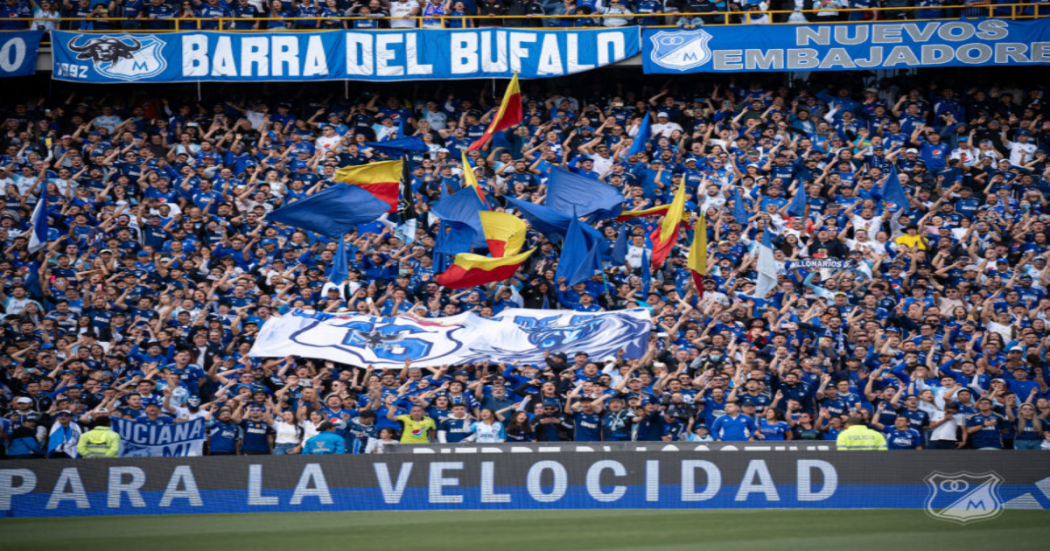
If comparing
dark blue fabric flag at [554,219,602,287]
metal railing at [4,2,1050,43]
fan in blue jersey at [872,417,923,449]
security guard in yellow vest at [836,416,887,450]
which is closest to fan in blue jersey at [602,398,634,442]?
security guard in yellow vest at [836,416,887,450]

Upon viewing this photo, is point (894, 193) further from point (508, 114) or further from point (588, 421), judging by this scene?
point (588, 421)

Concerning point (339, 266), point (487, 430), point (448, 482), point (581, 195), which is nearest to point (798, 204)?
point (581, 195)

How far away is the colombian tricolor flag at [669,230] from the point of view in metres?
19.2

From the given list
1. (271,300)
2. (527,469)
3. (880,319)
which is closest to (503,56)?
(271,300)

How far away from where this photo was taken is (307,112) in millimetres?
24609

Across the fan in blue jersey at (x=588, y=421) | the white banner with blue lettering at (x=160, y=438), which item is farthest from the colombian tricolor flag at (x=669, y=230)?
the white banner with blue lettering at (x=160, y=438)

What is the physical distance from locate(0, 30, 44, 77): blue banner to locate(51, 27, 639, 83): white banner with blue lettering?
0.61 metres

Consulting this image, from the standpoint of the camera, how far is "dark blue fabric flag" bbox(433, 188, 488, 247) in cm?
1991

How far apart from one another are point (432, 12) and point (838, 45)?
8644 mm

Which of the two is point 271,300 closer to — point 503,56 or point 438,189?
point 438,189

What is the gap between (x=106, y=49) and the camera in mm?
24156

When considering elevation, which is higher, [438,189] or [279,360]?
[438,189]

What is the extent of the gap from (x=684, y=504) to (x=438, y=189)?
8695 millimetres

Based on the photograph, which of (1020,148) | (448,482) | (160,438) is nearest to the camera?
(448,482)
